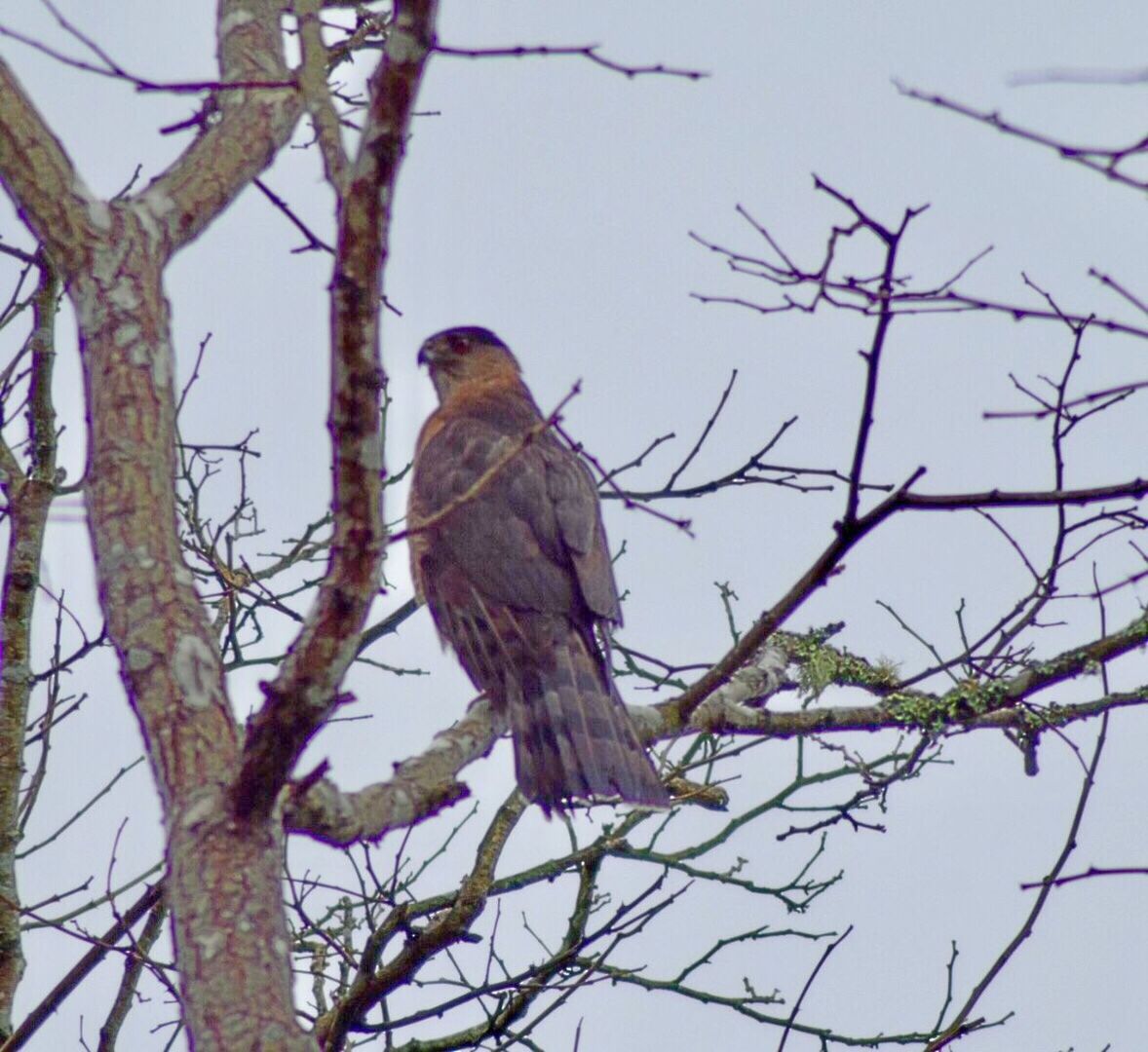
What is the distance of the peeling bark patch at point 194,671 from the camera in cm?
316

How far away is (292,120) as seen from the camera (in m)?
4.39

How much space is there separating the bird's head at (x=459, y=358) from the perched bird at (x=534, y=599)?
0.94 metres

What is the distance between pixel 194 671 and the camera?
318 cm

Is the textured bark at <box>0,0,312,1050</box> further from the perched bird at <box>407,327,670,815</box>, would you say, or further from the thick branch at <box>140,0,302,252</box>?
the perched bird at <box>407,327,670,815</box>

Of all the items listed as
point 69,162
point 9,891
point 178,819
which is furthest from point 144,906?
point 69,162

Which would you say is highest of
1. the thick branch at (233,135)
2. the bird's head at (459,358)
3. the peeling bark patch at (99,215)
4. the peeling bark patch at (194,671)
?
the bird's head at (459,358)

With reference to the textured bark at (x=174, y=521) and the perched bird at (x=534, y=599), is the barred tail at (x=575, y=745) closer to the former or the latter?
the perched bird at (x=534, y=599)

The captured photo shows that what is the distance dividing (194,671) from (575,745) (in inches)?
75.4

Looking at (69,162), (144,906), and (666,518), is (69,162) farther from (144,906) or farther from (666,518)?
(144,906)

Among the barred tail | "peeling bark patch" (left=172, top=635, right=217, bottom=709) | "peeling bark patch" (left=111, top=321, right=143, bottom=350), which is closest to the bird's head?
the barred tail

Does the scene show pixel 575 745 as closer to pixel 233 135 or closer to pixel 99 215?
pixel 233 135

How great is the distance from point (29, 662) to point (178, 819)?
7.80 feet

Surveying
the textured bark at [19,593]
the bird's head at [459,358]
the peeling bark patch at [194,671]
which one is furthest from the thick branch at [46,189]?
the bird's head at [459,358]

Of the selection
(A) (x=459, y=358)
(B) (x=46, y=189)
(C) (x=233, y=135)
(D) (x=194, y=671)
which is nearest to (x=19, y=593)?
(C) (x=233, y=135)
